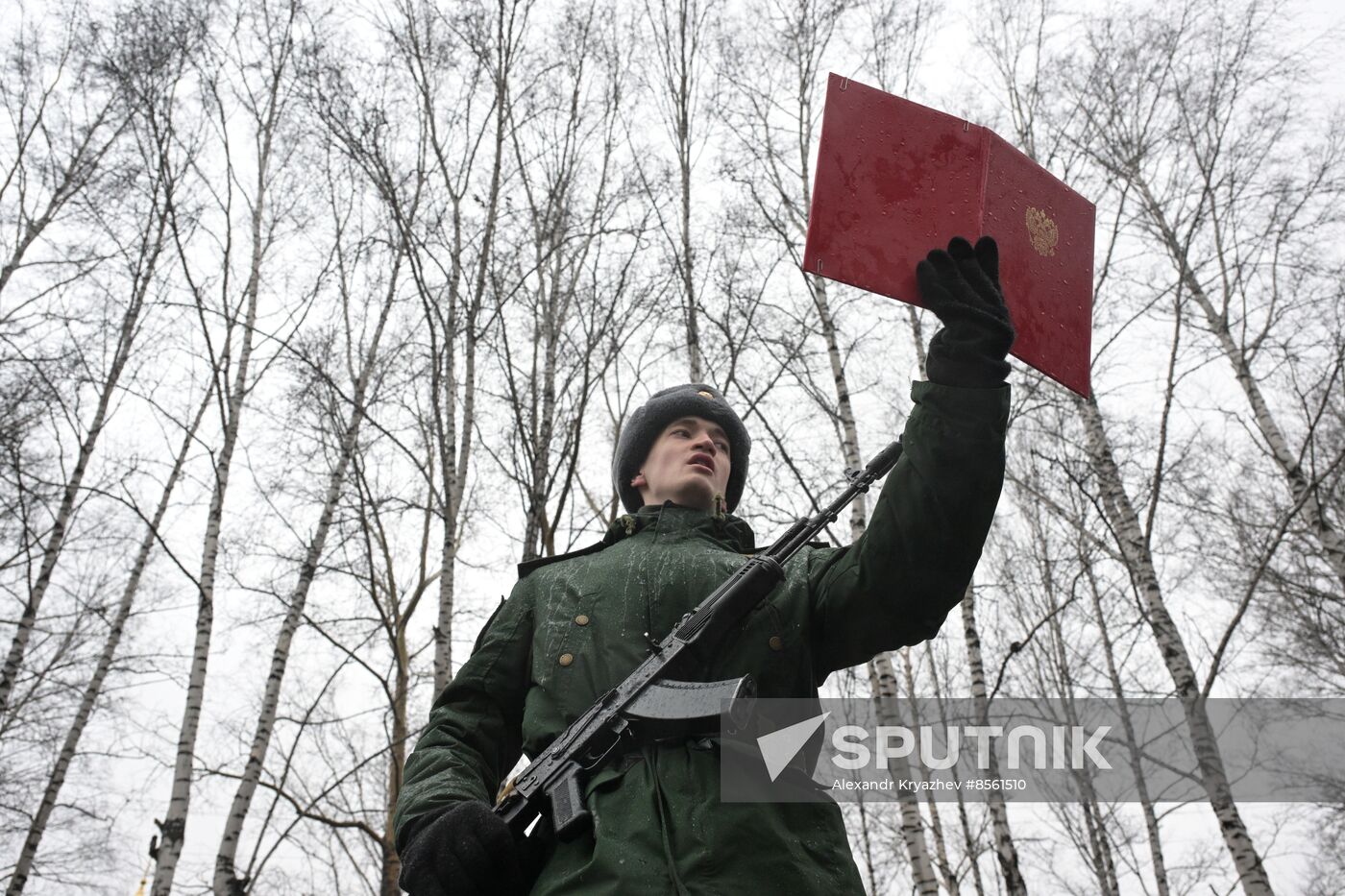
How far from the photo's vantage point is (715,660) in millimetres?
2037

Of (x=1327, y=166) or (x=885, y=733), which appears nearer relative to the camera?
(x=885, y=733)

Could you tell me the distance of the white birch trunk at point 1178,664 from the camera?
257 inches

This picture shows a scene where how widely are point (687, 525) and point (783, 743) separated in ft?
2.19

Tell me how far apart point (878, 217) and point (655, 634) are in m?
1.12

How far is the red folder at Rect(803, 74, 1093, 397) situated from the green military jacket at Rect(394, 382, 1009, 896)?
0.46 metres

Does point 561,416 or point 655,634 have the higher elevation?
point 561,416

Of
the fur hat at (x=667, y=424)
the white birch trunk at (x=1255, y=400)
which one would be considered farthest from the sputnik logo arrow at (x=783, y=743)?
the white birch trunk at (x=1255, y=400)

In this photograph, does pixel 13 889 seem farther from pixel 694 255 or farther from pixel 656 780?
pixel 656 780

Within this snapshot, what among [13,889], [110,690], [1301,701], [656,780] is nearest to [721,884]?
[656,780]

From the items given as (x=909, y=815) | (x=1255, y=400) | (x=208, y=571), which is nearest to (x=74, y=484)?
(x=208, y=571)

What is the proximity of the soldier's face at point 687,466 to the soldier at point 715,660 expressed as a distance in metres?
0.01

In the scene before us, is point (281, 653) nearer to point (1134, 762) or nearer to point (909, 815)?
point (909, 815)

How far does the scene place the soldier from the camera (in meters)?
1.66

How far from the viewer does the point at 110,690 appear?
40.4ft
